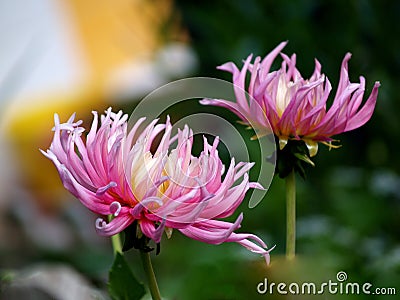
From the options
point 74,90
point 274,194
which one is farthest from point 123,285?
point 74,90

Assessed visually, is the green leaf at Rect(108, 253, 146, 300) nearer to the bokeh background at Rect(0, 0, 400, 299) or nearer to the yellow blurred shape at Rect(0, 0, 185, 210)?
the bokeh background at Rect(0, 0, 400, 299)

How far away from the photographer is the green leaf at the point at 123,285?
22cm

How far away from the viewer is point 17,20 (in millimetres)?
1522

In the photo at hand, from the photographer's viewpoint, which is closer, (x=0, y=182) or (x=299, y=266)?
(x=299, y=266)

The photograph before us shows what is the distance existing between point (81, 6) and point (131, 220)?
1860 millimetres

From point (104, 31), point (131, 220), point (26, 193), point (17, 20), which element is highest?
point (104, 31)

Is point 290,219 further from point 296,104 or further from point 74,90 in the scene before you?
point 74,90

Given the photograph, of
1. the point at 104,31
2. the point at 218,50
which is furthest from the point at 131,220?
the point at 104,31

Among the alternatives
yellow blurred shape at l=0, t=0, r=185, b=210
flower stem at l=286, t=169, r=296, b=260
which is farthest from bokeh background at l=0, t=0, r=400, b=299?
yellow blurred shape at l=0, t=0, r=185, b=210

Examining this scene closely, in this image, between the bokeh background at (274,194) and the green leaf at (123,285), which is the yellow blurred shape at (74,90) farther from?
the green leaf at (123,285)

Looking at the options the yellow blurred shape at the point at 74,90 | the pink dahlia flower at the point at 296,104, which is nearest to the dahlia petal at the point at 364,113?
the pink dahlia flower at the point at 296,104

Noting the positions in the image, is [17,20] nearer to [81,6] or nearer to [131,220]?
[81,6]

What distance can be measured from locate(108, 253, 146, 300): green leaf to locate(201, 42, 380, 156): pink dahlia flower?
0.20 feet

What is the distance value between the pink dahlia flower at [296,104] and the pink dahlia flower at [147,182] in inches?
0.7
